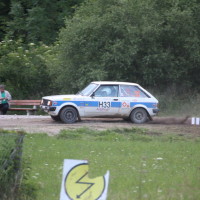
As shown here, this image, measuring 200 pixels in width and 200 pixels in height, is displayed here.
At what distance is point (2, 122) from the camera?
65.9ft

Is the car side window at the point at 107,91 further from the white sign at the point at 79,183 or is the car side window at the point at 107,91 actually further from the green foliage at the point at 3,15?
the green foliage at the point at 3,15

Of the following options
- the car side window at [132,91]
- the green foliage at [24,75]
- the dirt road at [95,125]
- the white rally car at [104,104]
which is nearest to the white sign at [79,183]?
the dirt road at [95,125]

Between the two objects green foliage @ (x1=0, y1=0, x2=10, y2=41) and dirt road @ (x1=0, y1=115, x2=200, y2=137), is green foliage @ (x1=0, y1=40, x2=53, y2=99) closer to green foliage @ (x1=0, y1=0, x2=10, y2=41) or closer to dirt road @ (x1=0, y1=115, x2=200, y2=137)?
dirt road @ (x1=0, y1=115, x2=200, y2=137)

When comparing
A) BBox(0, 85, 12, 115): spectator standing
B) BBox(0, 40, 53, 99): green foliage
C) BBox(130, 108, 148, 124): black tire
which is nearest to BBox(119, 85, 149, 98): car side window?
BBox(130, 108, 148, 124): black tire

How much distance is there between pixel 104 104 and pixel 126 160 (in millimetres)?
8808

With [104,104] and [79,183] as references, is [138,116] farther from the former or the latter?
[79,183]

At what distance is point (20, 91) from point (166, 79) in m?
7.64

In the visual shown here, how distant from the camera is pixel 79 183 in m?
6.64

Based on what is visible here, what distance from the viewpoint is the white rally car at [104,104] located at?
20.2 m

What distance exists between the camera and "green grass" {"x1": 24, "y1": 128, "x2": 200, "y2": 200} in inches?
346

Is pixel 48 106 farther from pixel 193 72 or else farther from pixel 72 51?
pixel 193 72

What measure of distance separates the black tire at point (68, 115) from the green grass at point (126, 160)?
288cm

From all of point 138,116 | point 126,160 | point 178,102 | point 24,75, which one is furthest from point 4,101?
point 126,160

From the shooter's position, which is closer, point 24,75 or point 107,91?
point 107,91
